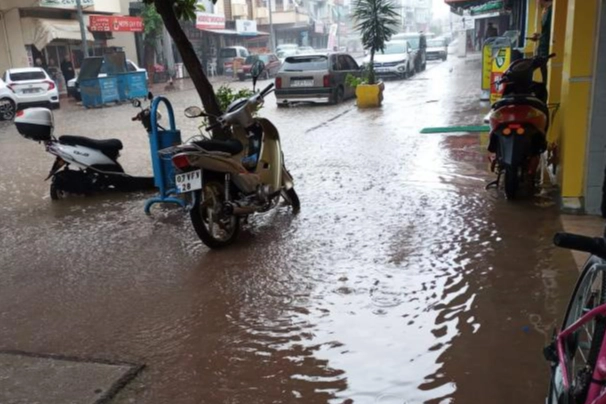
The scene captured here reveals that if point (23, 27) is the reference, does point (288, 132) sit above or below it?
below

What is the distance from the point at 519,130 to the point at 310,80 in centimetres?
1101

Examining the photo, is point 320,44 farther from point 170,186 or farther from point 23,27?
point 170,186

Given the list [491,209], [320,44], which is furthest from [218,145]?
[320,44]

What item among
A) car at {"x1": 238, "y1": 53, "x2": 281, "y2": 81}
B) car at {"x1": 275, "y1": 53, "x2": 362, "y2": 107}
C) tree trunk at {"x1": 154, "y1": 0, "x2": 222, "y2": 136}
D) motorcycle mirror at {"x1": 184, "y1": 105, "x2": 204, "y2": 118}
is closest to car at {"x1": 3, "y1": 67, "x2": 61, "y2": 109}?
car at {"x1": 275, "y1": 53, "x2": 362, "y2": 107}

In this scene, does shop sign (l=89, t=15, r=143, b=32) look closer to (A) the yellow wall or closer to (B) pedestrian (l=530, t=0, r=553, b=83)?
(B) pedestrian (l=530, t=0, r=553, b=83)

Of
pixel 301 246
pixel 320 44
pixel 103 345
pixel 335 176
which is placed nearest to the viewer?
pixel 103 345

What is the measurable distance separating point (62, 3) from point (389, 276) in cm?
2527

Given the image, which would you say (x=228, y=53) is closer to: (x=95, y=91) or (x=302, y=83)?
(x=95, y=91)

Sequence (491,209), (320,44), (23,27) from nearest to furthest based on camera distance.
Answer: (491,209) → (23,27) → (320,44)

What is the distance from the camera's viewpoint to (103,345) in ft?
12.3

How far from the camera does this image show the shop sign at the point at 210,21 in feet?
122

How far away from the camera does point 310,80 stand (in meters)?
16.5

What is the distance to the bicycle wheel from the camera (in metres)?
2.11

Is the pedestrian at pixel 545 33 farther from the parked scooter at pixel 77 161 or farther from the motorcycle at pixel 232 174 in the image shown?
the parked scooter at pixel 77 161
